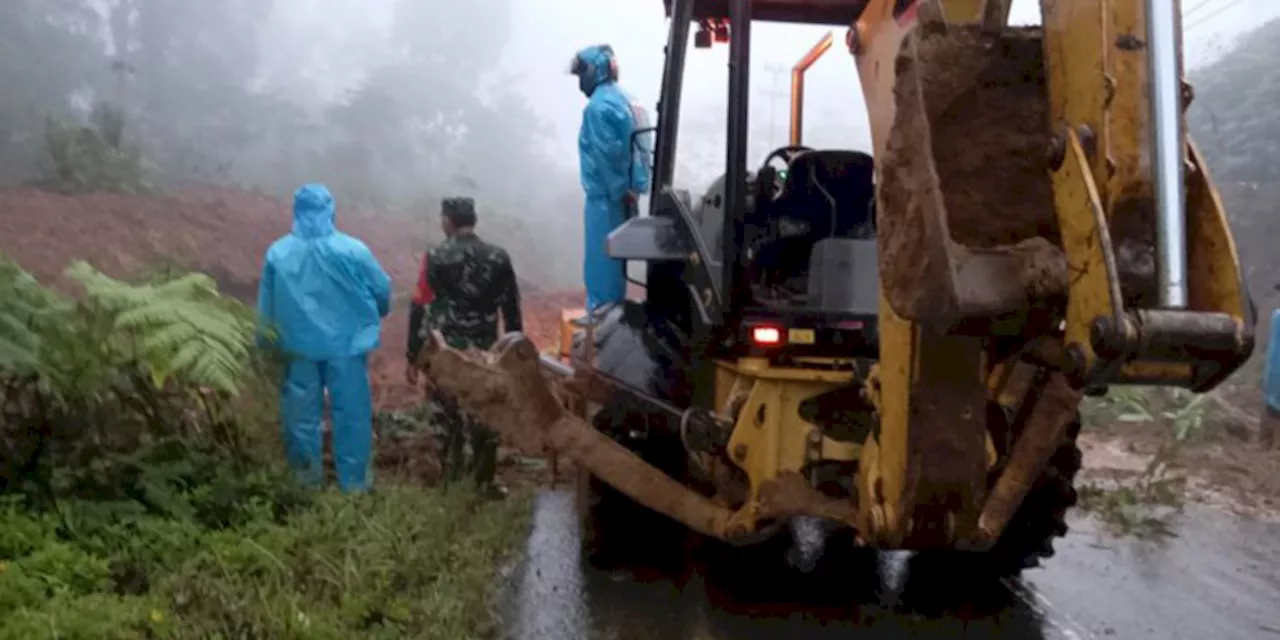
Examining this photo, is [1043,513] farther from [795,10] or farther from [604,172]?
[604,172]

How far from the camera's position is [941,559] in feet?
18.4

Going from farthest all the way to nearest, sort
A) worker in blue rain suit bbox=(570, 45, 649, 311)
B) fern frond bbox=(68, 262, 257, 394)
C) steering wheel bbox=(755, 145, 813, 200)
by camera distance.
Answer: worker in blue rain suit bbox=(570, 45, 649, 311), steering wheel bbox=(755, 145, 813, 200), fern frond bbox=(68, 262, 257, 394)

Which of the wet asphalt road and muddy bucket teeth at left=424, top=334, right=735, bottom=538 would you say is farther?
the wet asphalt road

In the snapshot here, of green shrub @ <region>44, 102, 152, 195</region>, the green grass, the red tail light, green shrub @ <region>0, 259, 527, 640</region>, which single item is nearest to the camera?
the green grass

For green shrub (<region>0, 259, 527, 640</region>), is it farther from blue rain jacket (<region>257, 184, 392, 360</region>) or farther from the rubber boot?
the rubber boot

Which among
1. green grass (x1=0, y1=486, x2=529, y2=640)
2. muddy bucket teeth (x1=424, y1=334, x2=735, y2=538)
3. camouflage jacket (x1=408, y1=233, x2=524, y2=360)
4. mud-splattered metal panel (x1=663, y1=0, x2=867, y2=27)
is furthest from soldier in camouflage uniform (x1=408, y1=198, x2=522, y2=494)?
muddy bucket teeth (x1=424, y1=334, x2=735, y2=538)

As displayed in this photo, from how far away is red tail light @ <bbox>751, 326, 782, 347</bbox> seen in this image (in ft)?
14.5

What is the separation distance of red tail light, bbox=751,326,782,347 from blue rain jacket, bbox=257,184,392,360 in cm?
257

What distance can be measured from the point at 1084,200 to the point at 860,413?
1.95m

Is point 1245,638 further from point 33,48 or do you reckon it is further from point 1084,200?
point 33,48

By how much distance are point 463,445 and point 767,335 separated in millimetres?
2806

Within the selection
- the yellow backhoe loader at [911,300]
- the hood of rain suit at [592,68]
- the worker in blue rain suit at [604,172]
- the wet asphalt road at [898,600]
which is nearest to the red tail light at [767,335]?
the yellow backhoe loader at [911,300]

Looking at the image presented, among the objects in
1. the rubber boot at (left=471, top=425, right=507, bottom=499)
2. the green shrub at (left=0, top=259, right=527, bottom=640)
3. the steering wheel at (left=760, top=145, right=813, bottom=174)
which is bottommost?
the rubber boot at (left=471, top=425, right=507, bottom=499)

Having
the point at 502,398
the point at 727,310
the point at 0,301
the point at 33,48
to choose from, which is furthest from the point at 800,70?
the point at 33,48
